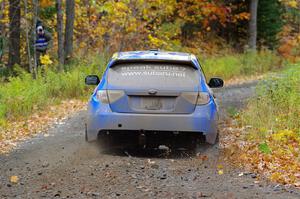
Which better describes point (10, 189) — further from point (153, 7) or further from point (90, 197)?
point (153, 7)

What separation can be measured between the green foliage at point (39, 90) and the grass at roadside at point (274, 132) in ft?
17.1

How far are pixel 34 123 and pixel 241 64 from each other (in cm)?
1681

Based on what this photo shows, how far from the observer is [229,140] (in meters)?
11.3

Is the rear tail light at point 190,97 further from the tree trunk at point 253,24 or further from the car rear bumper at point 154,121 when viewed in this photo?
the tree trunk at point 253,24

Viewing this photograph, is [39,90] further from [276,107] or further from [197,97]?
[197,97]

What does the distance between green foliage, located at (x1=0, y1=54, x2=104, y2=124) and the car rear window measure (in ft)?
14.5

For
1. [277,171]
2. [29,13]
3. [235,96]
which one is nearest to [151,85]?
[277,171]

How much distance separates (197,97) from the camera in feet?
30.8

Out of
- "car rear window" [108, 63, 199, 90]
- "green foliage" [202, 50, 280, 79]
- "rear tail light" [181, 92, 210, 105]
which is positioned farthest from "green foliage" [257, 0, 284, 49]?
"rear tail light" [181, 92, 210, 105]

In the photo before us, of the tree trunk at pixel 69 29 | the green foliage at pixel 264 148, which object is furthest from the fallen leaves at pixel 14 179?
the tree trunk at pixel 69 29

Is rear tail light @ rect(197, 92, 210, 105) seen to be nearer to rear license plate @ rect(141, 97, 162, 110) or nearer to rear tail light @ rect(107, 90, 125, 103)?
rear license plate @ rect(141, 97, 162, 110)

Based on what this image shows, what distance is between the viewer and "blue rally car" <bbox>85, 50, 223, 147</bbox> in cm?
919

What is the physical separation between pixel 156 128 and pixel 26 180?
7.15 ft

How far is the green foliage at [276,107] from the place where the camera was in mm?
11000
